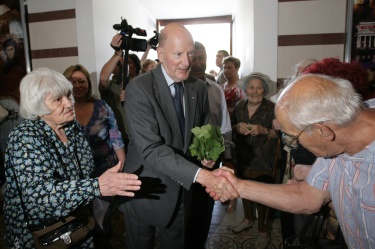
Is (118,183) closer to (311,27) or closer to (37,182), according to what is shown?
(37,182)

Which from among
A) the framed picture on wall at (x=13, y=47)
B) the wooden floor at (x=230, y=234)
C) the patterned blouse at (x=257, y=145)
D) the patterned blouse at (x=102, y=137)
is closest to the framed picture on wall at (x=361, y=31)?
the patterned blouse at (x=257, y=145)

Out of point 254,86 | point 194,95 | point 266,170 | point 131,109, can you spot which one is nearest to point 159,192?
point 131,109

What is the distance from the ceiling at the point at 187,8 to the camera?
6.94 m

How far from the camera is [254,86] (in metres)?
3.57

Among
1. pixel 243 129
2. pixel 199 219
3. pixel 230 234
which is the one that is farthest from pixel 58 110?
pixel 230 234

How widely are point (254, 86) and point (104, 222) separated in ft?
8.03

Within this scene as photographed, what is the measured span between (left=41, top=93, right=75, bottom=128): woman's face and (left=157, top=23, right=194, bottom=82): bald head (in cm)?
76

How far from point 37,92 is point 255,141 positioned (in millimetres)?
2520

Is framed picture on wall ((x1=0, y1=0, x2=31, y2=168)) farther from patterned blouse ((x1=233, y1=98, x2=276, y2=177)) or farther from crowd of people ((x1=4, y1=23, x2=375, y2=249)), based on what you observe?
patterned blouse ((x1=233, y1=98, x2=276, y2=177))

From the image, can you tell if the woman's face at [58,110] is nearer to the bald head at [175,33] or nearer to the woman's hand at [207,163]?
the bald head at [175,33]

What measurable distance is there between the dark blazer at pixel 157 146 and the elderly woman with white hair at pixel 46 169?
0.34 meters

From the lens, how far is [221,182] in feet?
6.62

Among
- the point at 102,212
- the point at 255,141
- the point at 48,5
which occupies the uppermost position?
the point at 48,5

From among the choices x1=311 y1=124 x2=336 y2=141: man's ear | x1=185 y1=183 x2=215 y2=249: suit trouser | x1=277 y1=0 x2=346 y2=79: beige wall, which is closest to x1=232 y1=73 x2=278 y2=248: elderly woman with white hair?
x1=277 y1=0 x2=346 y2=79: beige wall
